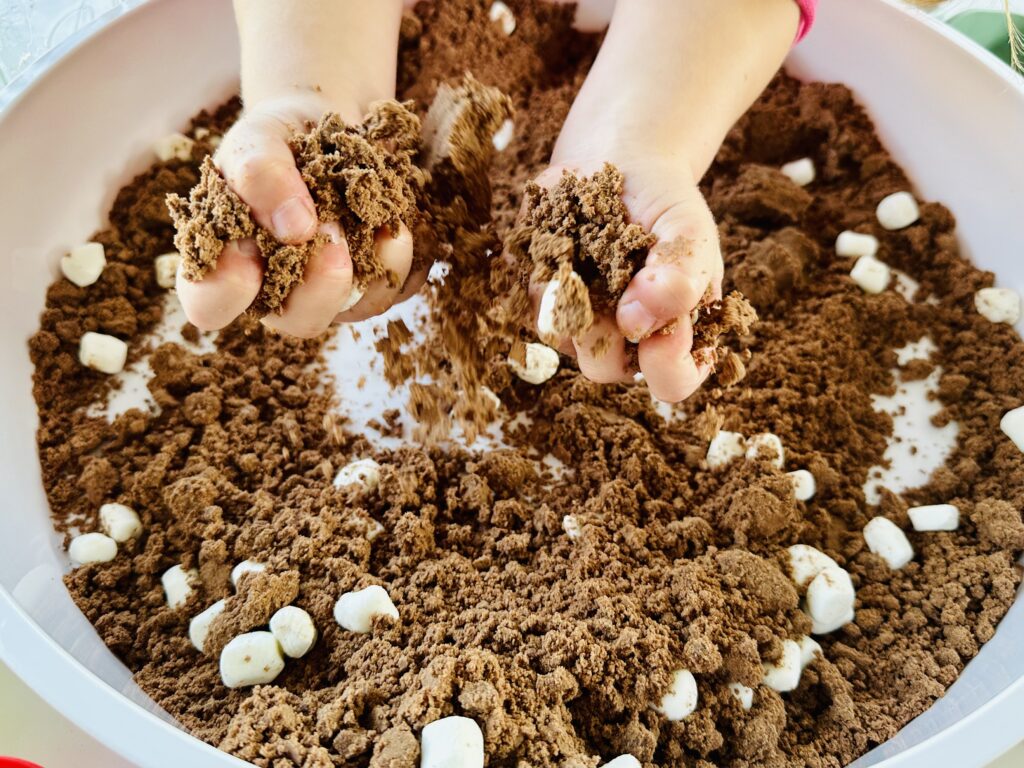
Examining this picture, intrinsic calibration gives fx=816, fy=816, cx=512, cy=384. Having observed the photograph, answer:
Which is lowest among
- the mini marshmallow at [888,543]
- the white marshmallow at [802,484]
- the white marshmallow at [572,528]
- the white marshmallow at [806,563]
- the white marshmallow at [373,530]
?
the mini marshmallow at [888,543]

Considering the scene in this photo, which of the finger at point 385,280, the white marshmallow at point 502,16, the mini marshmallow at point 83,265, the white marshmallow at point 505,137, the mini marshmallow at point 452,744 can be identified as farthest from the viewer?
the white marshmallow at point 502,16

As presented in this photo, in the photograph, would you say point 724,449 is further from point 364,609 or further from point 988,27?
point 988,27

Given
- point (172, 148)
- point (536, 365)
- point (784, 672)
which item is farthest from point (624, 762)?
point (172, 148)

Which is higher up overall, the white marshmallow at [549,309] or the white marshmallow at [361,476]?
the white marshmallow at [549,309]

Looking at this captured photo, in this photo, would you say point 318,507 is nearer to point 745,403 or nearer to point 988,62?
point 745,403

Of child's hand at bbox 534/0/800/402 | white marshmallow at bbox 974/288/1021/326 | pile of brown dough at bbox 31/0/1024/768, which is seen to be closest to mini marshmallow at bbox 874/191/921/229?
pile of brown dough at bbox 31/0/1024/768

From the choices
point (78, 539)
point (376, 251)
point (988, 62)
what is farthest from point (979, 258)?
point (78, 539)

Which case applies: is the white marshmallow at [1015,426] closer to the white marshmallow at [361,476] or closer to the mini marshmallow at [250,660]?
the white marshmallow at [361,476]

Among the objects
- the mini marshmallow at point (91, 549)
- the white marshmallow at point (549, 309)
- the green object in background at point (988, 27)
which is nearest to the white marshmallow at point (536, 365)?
the white marshmallow at point (549, 309)
